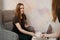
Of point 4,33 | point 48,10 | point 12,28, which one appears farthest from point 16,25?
point 48,10

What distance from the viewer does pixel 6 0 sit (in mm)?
1130

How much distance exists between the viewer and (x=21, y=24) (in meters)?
1.09

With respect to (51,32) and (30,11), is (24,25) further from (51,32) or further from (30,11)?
(51,32)

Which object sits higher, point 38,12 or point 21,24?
point 38,12

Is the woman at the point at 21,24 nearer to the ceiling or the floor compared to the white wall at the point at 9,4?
nearer to the floor

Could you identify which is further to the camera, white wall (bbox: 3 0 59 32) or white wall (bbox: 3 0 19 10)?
white wall (bbox: 3 0 19 10)

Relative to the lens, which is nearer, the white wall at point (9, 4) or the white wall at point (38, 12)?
the white wall at point (38, 12)

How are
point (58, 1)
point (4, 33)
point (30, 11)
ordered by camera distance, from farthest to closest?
point (4, 33), point (30, 11), point (58, 1)

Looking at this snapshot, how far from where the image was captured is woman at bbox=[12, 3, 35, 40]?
1064 millimetres

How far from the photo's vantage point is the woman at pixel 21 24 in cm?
106

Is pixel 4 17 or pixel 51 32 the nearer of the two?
pixel 51 32

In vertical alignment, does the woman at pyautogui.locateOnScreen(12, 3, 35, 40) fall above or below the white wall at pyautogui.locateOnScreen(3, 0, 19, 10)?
below

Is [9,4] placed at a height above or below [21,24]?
above

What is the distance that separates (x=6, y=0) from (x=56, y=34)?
19.5 inches
